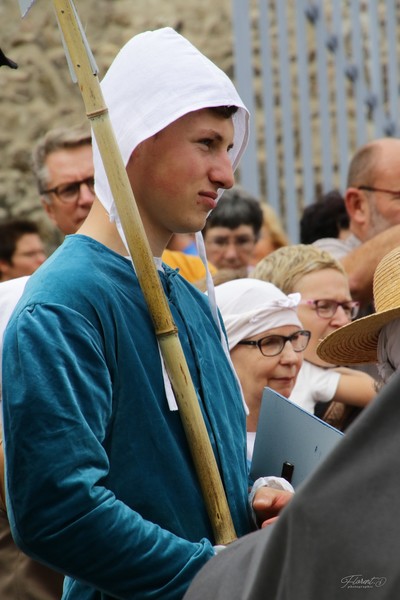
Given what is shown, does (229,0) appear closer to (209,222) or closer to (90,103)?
(209,222)

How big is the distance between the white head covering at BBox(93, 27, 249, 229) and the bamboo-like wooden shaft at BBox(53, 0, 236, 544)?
0.08 meters

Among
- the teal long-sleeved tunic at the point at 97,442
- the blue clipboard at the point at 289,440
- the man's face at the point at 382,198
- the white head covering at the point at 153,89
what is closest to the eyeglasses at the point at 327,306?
the man's face at the point at 382,198

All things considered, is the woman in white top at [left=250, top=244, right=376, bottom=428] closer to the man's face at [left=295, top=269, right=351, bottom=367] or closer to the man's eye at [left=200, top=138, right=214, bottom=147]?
the man's face at [left=295, top=269, right=351, bottom=367]

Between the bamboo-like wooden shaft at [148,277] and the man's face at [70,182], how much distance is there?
175 centimetres

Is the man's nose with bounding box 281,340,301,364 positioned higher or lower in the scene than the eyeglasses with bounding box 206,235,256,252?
higher

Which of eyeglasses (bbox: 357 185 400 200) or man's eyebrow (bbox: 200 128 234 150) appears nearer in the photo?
man's eyebrow (bbox: 200 128 234 150)

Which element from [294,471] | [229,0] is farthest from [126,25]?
[294,471]

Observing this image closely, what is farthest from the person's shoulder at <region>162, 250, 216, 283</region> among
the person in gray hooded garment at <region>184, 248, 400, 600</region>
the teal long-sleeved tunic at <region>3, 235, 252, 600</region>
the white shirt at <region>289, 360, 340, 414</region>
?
the person in gray hooded garment at <region>184, 248, 400, 600</region>

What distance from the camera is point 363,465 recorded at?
4.09ft

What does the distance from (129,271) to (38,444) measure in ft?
1.37

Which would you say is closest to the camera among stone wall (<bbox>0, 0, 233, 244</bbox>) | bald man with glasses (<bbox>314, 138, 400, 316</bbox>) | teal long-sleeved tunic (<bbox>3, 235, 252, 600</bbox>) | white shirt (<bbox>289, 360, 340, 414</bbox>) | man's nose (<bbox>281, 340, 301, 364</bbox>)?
teal long-sleeved tunic (<bbox>3, 235, 252, 600</bbox>)

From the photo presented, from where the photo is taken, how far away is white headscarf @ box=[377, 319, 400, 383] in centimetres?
251

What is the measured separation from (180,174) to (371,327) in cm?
52

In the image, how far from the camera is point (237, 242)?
546 cm
